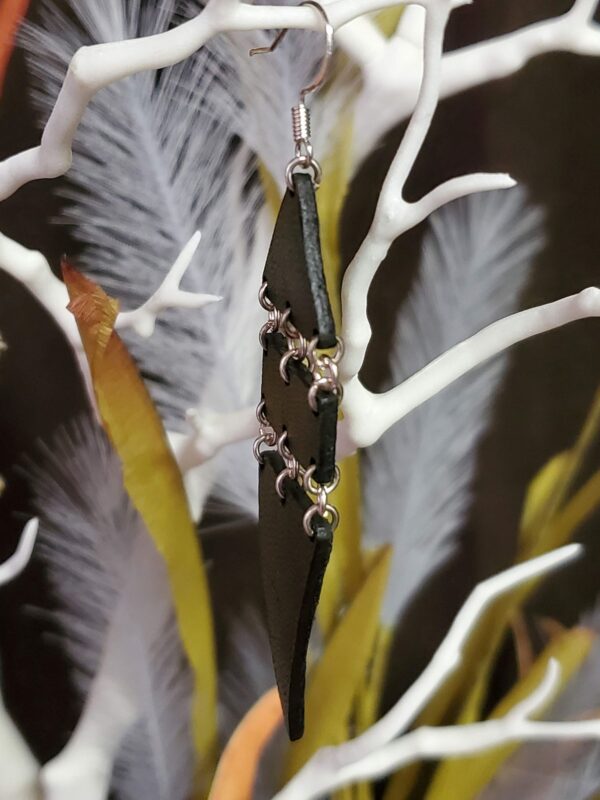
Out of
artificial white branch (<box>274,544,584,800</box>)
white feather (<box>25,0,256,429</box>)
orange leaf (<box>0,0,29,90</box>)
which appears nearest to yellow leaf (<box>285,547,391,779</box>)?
artificial white branch (<box>274,544,584,800</box>)

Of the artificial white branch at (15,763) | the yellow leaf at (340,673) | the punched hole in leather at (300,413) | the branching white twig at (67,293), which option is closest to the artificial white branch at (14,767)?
the artificial white branch at (15,763)

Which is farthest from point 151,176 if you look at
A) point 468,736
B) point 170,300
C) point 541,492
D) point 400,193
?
point 468,736

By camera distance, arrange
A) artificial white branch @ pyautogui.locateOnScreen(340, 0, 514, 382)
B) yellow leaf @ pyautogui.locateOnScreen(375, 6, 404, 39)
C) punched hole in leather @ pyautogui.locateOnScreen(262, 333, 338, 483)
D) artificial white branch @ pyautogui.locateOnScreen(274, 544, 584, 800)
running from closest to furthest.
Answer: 1. punched hole in leather @ pyautogui.locateOnScreen(262, 333, 338, 483)
2. artificial white branch @ pyautogui.locateOnScreen(340, 0, 514, 382)
3. yellow leaf @ pyautogui.locateOnScreen(375, 6, 404, 39)
4. artificial white branch @ pyautogui.locateOnScreen(274, 544, 584, 800)

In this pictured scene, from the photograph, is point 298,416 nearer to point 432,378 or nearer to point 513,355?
point 432,378

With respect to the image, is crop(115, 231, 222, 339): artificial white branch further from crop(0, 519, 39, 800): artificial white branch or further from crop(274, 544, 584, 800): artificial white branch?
crop(274, 544, 584, 800): artificial white branch

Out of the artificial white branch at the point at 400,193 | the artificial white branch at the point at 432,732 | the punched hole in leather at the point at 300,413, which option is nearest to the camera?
the punched hole in leather at the point at 300,413

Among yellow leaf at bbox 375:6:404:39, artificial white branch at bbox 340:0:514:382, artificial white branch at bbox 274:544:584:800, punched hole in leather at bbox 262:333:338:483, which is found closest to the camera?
punched hole in leather at bbox 262:333:338:483

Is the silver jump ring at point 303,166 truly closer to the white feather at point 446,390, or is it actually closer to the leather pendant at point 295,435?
the leather pendant at point 295,435
